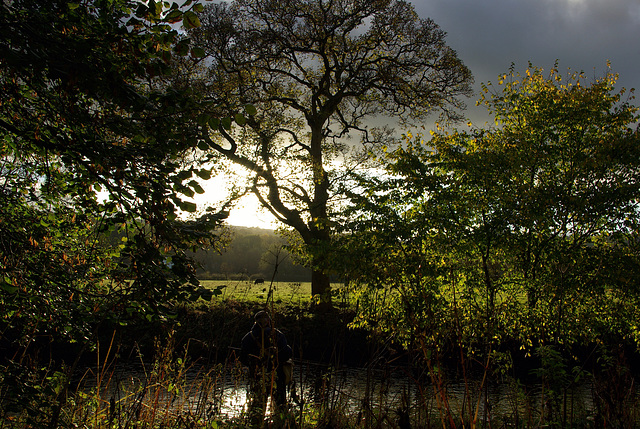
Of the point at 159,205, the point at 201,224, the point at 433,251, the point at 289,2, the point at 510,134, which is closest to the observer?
the point at 159,205

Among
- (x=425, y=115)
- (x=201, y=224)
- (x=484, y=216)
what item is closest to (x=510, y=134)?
(x=484, y=216)

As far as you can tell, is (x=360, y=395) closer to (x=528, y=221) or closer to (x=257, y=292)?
(x=528, y=221)

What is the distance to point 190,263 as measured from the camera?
144 inches

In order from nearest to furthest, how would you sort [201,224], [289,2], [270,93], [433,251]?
[201,224], [433,251], [289,2], [270,93]

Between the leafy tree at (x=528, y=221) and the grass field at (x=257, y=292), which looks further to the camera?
the leafy tree at (x=528, y=221)

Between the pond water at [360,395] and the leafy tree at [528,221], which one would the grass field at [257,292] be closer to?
the pond water at [360,395]

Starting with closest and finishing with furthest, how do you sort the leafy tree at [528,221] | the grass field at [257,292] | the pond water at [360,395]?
1. the pond water at [360,395]
2. the grass field at [257,292]
3. the leafy tree at [528,221]

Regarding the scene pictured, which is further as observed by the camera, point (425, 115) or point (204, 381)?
point (425, 115)

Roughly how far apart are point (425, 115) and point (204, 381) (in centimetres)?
1996

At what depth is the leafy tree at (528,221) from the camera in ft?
32.8

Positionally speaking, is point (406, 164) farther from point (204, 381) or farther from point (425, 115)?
point (425, 115)

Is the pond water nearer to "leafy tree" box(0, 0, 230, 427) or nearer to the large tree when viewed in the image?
"leafy tree" box(0, 0, 230, 427)

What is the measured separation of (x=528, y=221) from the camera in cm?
1037

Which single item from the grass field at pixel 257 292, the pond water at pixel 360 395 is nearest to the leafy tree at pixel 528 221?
the grass field at pixel 257 292
